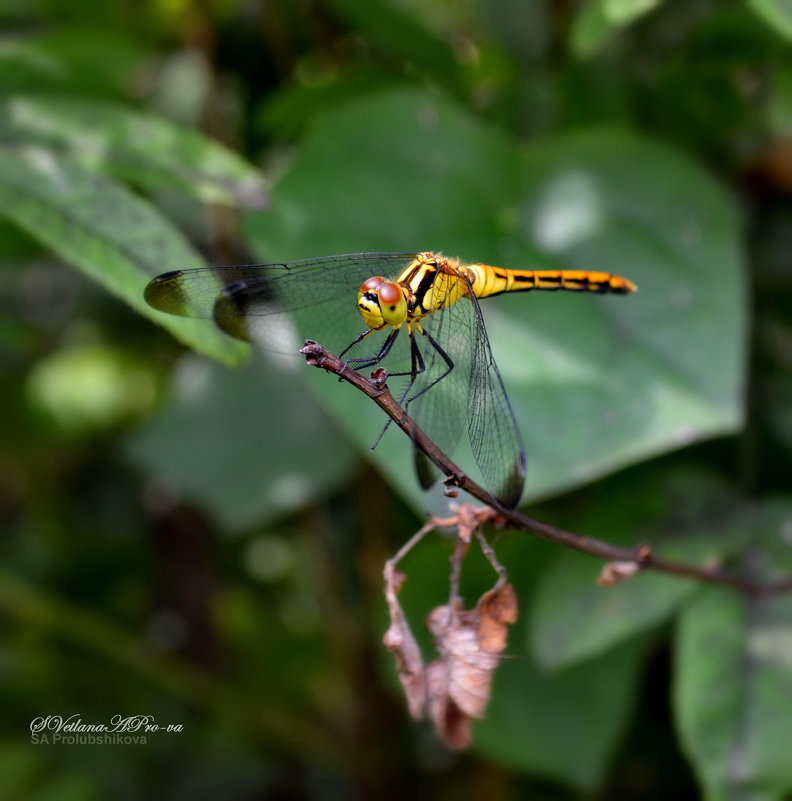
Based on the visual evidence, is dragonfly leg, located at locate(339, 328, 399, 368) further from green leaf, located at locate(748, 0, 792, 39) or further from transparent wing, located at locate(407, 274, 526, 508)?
green leaf, located at locate(748, 0, 792, 39)

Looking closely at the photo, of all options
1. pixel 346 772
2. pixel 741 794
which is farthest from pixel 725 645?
pixel 346 772

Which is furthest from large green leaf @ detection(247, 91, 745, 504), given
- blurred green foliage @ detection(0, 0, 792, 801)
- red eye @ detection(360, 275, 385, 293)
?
red eye @ detection(360, 275, 385, 293)

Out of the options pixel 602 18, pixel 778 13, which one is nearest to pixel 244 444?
pixel 602 18

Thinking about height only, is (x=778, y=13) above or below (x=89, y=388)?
above

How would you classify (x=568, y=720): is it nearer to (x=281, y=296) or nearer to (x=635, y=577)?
(x=635, y=577)

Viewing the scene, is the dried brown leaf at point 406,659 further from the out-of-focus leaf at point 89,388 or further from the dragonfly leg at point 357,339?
the out-of-focus leaf at point 89,388
